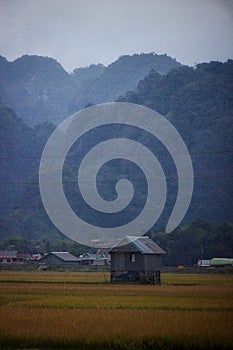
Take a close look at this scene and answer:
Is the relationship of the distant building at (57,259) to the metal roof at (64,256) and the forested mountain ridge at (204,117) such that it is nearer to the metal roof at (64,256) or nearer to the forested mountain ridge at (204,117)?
the metal roof at (64,256)

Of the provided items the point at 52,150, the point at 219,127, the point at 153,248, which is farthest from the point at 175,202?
the point at 153,248

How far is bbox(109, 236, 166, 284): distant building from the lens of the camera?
38500 mm

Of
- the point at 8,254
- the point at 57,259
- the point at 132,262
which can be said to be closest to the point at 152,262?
the point at 132,262

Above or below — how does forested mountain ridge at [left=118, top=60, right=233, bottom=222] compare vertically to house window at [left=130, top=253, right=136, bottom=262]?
above

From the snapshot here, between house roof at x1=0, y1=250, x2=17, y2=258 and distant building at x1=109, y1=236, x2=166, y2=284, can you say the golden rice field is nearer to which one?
distant building at x1=109, y1=236, x2=166, y2=284

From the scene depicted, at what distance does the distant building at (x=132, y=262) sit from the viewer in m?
38.5

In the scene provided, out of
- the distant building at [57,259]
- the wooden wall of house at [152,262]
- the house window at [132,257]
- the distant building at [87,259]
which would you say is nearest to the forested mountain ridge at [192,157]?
the distant building at [87,259]

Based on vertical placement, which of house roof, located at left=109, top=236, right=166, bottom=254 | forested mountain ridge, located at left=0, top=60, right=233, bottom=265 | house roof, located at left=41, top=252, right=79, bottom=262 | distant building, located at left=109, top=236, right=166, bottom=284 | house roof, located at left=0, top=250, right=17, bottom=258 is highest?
forested mountain ridge, located at left=0, top=60, right=233, bottom=265

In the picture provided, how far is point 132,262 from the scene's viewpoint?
39.0m

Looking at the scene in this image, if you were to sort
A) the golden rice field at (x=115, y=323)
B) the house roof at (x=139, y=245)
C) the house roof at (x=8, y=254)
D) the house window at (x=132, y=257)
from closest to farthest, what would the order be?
the golden rice field at (x=115, y=323) → the house roof at (x=139, y=245) → the house window at (x=132, y=257) → the house roof at (x=8, y=254)

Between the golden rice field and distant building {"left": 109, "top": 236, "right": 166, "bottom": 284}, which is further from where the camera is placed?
distant building {"left": 109, "top": 236, "right": 166, "bottom": 284}

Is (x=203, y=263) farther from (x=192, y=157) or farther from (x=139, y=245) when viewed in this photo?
(x=192, y=157)

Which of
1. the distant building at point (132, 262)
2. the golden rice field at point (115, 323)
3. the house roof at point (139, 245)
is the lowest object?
the golden rice field at point (115, 323)

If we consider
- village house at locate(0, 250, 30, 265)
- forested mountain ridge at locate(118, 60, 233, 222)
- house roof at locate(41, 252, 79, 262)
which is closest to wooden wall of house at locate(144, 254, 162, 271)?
house roof at locate(41, 252, 79, 262)
